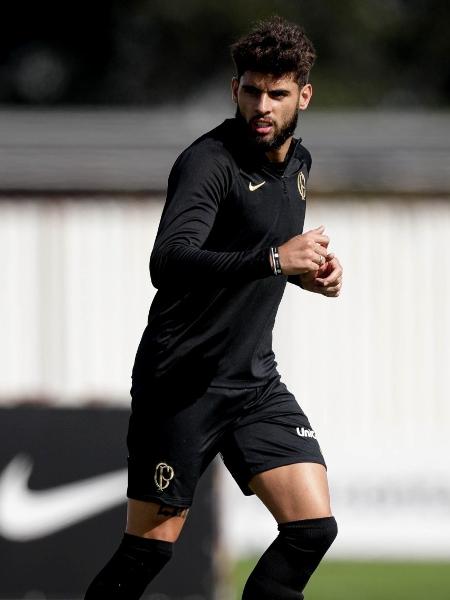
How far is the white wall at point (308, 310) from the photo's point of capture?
49.3ft

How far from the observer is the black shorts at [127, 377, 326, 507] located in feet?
19.7

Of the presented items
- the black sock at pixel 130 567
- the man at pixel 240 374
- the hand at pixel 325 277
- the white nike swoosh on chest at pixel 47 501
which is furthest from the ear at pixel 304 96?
the white nike swoosh on chest at pixel 47 501

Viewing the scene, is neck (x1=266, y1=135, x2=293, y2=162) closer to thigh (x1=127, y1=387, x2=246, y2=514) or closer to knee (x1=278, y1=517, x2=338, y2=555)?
thigh (x1=127, y1=387, x2=246, y2=514)

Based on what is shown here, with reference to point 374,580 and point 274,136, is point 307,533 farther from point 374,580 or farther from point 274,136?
point 374,580

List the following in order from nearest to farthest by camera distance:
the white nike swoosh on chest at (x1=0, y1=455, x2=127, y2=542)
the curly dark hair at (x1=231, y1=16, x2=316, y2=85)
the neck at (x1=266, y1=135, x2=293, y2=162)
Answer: the curly dark hair at (x1=231, y1=16, x2=316, y2=85), the neck at (x1=266, y1=135, x2=293, y2=162), the white nike swoosh on chest at (x1=0, y1=455, x2=127, y2=542)

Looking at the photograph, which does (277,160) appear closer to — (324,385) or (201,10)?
(324,385)

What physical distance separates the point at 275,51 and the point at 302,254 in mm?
790

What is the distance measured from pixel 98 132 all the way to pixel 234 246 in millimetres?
10902

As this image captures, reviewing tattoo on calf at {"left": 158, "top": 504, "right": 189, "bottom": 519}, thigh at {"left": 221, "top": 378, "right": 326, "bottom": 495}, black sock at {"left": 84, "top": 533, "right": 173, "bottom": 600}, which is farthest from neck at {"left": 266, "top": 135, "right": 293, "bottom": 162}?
black sock at {"left": 84, "top": 533, "right": 173, "bottom": 600}

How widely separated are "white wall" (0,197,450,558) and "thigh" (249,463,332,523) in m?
8.86

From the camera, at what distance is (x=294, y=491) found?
6.01 m

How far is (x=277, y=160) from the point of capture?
6035 millimetres

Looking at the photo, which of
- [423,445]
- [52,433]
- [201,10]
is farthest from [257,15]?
[52,433]

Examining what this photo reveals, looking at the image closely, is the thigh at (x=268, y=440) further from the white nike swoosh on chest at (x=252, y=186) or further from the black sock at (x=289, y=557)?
the white nike swoosh on chest at (x=252, y=186)
